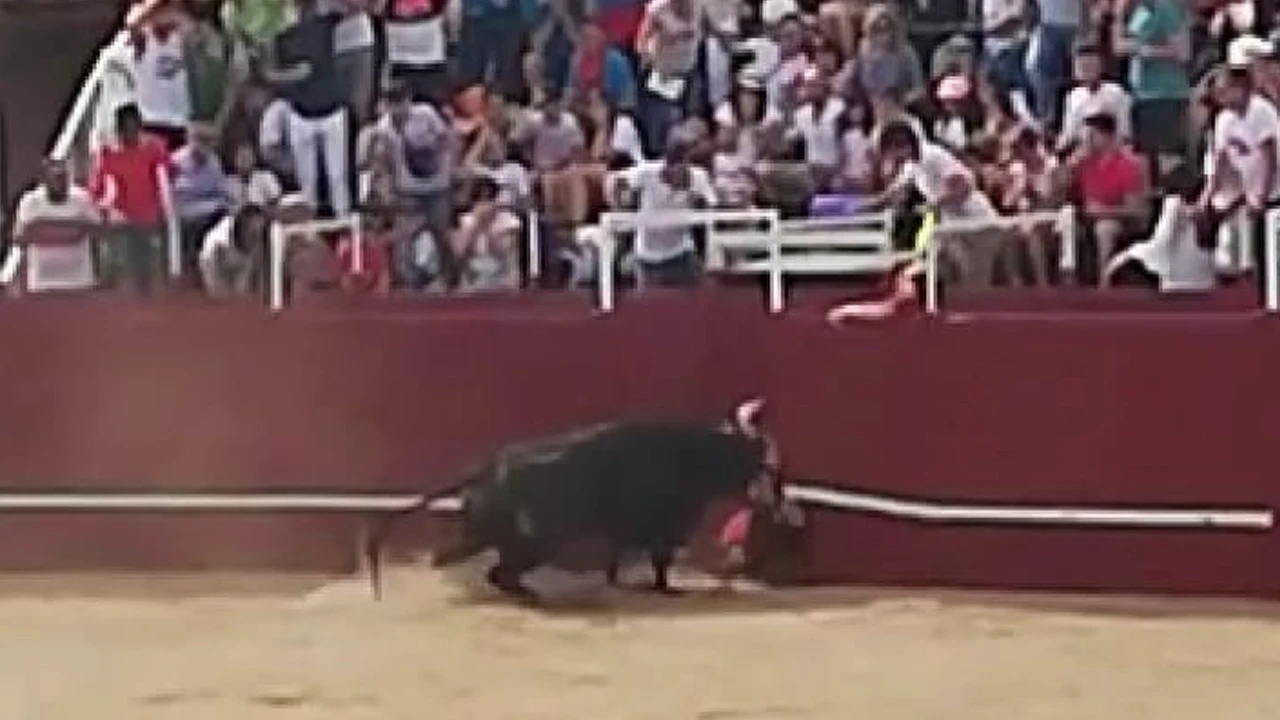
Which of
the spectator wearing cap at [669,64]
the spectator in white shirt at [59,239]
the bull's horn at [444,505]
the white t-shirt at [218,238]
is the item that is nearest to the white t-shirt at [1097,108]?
the spectator wearing cap at [669,64]

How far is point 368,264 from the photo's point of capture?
38.5 ft

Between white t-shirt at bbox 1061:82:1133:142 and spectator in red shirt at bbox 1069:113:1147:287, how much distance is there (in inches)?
2.8

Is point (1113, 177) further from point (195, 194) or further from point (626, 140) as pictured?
point (195, 194)

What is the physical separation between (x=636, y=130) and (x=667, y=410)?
1.84 meters

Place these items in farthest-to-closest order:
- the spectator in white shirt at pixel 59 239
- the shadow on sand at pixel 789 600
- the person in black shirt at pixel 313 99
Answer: the person in black shirt at pixel 313 99 → the spectator in white shirt at pixel 59 239 → the shadow on sand at pixel 789 600

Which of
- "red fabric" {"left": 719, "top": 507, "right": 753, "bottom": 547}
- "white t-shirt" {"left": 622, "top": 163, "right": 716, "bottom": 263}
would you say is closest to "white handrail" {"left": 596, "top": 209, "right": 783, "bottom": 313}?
"white t-shirt" {"left": 622, "top": 163, "right": 716, "bottom": 263}

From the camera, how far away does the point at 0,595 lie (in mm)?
10406

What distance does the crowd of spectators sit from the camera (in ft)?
36.1

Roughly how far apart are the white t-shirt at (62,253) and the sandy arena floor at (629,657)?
212 cm

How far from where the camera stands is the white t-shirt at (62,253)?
12.0m

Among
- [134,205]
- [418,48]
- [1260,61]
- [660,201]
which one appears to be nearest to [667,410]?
[660,201]

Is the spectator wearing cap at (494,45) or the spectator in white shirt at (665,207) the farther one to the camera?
the spectator wearing cap at (494,45)

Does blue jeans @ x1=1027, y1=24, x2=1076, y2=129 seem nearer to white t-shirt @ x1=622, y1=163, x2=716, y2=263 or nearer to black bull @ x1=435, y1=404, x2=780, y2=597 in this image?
white t-shirt @ x1=622, y1=163, x2=716, y2=263

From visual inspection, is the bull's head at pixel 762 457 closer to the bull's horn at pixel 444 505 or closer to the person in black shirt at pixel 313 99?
the bull's horn at pixel 444 505
